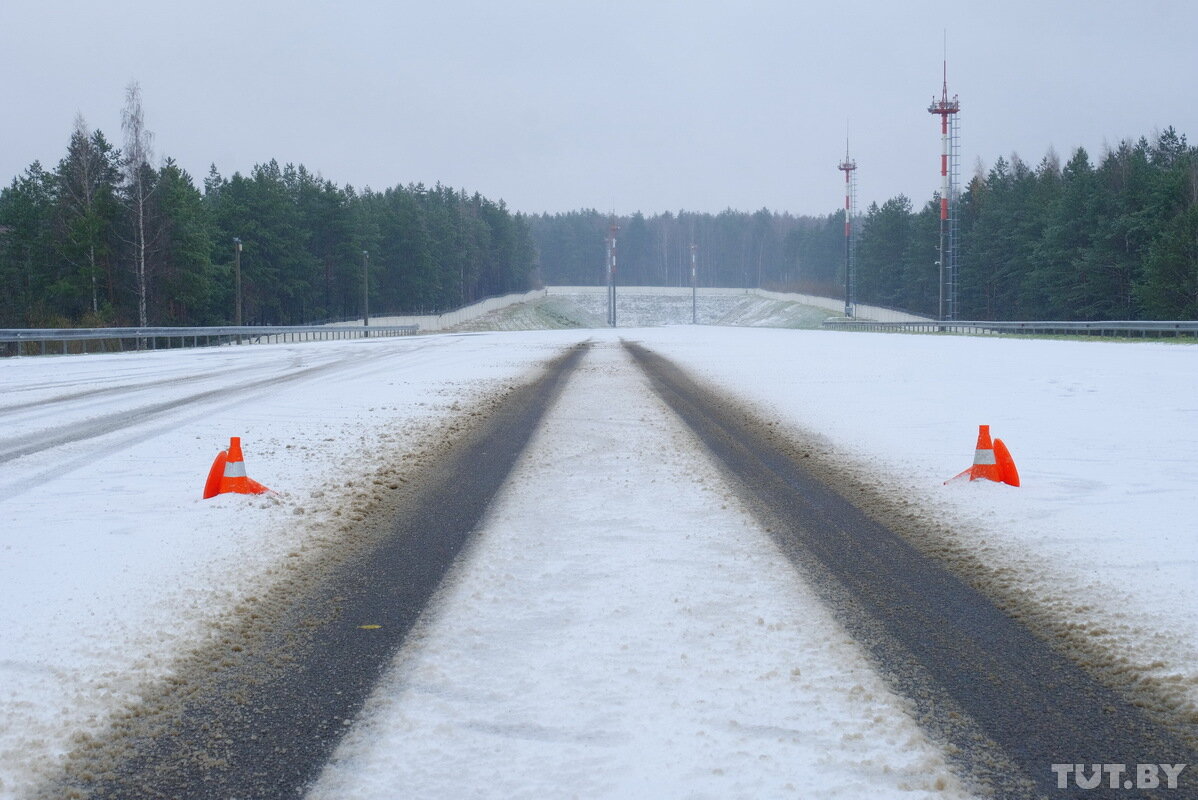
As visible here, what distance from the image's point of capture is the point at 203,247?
61.4 m

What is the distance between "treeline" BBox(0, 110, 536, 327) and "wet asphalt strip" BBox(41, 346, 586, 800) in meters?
46.5

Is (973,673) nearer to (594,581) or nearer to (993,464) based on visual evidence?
(594,581)

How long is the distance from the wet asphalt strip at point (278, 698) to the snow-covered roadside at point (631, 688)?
17 centimetres

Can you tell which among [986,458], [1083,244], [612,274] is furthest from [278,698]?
[612,274]

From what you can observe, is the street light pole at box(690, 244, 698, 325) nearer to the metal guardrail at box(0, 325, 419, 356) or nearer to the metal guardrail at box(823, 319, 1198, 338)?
the metal guardrail at box(823, 319, 1198, 338)

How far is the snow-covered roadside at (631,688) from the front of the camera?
3.29 meters

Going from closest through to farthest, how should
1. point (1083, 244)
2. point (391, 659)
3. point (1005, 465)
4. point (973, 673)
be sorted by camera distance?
point (973, 673) → point (391, 659) → point (1005, 465) → point (1083, 244)

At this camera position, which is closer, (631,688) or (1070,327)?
(631,688)

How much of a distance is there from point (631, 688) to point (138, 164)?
54.5m

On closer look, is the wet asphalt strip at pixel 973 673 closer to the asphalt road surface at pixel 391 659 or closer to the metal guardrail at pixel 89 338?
the asphalt road surface at pixel 391 659

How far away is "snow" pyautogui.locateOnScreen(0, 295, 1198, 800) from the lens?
3484 mm

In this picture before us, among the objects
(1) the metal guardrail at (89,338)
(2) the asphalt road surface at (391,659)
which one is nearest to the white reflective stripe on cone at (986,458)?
(2) the asphalt road surface at (391,659)

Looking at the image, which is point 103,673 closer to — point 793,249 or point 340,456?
point 340,456

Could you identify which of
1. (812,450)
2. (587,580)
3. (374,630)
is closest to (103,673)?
(374,630)
